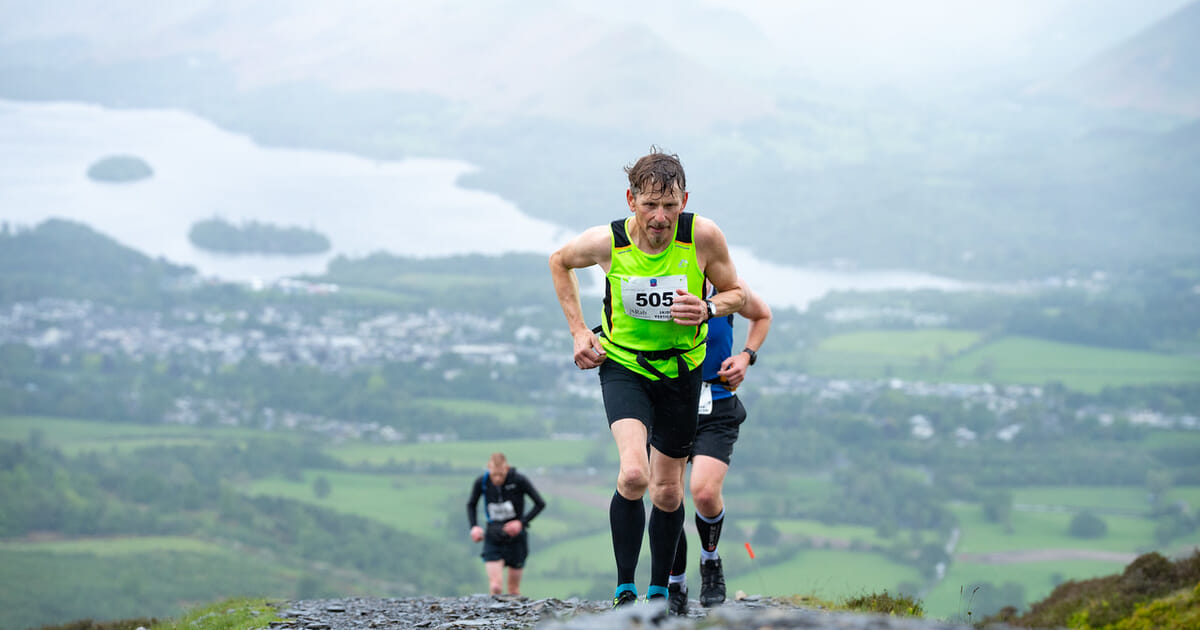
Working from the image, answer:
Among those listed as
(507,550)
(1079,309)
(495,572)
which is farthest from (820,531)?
(1079,309)

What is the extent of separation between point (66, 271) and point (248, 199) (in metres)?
20.6

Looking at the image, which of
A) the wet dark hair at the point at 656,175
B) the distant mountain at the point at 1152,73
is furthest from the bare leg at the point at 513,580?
the distant mountain at the point at 1152,73

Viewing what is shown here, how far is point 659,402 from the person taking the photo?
20.4 feet

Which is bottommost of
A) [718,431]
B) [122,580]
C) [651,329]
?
[122,580]

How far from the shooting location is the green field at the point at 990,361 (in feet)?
280

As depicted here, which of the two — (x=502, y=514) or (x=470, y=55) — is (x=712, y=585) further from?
(x=470, y=55)

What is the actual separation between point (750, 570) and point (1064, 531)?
17183mm

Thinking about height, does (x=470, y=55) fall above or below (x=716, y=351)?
above

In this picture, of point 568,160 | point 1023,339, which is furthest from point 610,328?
point 568,160

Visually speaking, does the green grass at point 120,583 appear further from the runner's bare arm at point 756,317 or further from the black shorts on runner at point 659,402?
the black shorts on runner at point 659,402

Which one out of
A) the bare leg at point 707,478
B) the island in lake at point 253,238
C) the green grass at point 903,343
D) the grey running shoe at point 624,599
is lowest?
the grey running shoe at point 624,599

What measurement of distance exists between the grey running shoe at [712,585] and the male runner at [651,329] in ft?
3.95

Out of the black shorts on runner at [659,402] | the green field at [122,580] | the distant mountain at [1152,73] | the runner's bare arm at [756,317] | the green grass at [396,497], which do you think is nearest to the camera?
the black shorts on runner at [659,402]

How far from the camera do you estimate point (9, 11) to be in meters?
118
